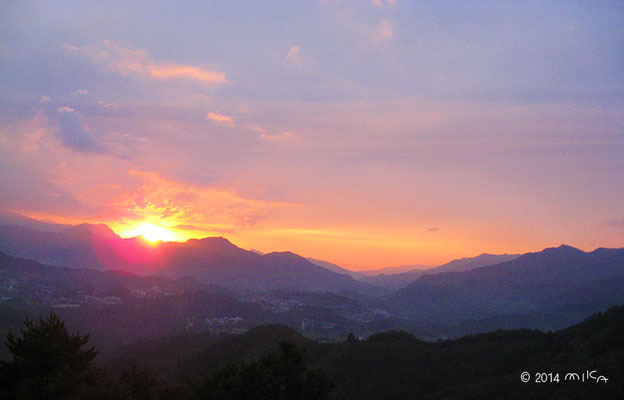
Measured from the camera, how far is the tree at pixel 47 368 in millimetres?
25781

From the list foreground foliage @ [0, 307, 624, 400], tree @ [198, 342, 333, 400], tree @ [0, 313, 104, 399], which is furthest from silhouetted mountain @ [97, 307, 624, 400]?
tree @ [198, 342, 333, 400]

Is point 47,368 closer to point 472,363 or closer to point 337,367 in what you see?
point 337,367

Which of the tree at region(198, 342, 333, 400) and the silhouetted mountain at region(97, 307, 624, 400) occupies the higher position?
the tree at region(198, 342, 333, 400)

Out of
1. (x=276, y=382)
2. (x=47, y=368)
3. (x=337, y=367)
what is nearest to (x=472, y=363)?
(x=337, y=367)

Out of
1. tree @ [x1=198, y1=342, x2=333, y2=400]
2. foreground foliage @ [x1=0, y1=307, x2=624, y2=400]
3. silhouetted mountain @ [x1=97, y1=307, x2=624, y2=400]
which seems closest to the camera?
tree @ [x1=198, y1=342, x2=333, y2=400]

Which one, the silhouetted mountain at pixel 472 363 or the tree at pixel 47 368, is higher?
the tree at pixel 47 368

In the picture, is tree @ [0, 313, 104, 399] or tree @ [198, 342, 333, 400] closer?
tree @ [0, 313, 104, 399]

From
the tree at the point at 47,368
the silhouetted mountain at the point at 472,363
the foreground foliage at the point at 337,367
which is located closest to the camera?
the tree at the point at 47,368

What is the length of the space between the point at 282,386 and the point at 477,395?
36379 millimetres

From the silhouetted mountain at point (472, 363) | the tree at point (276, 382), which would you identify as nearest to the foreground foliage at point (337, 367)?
the tree at point (276, 382)

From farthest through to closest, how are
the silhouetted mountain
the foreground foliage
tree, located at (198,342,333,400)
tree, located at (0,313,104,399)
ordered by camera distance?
1. the silhouetted mountain
2. the foreground foliage
3. tree, located at (198,342,333,400)
4. tree, located at (0,313,104,399)

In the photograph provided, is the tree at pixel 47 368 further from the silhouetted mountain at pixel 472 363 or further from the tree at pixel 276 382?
the silhouetted mountain at pixel 472 363

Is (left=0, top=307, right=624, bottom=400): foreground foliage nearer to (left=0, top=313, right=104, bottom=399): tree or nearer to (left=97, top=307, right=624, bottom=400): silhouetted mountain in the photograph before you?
(left=0, top=313, right=104, bottom=399): tree

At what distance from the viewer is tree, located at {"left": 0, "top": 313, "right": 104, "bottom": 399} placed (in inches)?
1015
